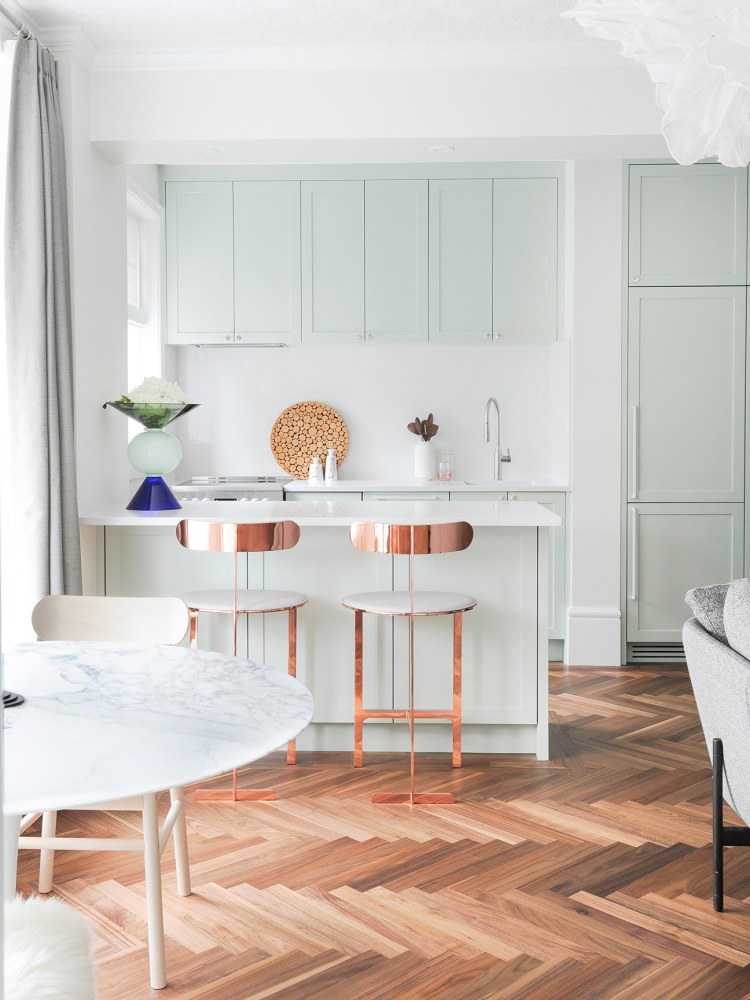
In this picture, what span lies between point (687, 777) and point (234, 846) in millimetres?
1622

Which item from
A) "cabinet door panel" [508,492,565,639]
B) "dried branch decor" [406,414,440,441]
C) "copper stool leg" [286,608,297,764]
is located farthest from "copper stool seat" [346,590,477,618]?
"dried branch decor" [406,414,440,441]

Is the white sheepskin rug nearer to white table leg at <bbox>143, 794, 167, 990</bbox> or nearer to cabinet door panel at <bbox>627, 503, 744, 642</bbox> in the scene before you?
white table leg at <bbox>143, 794, 167, 990</bbox>

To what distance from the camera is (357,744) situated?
3463 millimetres

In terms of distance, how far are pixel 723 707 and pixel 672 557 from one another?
9.28 ft

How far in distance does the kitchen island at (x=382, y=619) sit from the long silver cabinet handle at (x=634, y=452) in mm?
1553

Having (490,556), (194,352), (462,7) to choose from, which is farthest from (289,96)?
(194,352)

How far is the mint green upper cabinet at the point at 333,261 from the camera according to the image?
532cm

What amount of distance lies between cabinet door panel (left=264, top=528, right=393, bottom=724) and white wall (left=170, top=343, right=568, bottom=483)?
222 centimetres

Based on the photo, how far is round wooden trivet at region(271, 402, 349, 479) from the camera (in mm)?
5723

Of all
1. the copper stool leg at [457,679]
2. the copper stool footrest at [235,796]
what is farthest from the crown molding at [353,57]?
the copper stool footrest at [235,796]

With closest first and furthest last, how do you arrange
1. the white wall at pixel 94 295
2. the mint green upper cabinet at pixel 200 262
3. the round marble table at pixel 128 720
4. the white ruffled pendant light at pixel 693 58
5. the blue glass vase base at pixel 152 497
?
the round marble table at pixel 128 720 → the white ruffled pendant light at pixel 693 58 → the white wall at pixel 94 295 → the blue glass vase base at pixel 152 497 → the mint green upper cabinet at pixel 200 262

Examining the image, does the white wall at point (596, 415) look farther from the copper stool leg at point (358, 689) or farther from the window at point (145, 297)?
the window at point (145, 297)

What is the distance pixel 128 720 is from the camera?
1436 mm

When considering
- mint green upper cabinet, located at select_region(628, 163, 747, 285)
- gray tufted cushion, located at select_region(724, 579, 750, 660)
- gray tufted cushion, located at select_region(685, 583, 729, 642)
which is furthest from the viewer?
mint green upper cabinet, located at select_region(628, 163, 747, 285)
